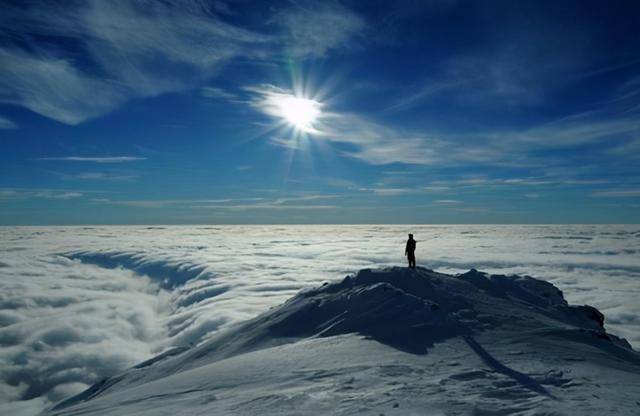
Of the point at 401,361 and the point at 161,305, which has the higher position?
the point at 401,361

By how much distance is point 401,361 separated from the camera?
1050cm

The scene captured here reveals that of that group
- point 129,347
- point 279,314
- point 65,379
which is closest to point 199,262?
point 129,347

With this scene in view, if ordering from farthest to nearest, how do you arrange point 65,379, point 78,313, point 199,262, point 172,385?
point 199,262
point 78,313
point 65,379
point 172,385

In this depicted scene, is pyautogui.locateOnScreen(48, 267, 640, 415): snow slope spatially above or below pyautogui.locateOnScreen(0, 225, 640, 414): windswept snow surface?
above

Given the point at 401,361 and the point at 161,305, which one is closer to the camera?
the point at 401,361

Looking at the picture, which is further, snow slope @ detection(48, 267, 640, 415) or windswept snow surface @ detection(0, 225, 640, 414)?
windswept snow surface @ detection(0, 225, 640, 414)

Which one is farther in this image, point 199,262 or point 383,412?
point 199,262

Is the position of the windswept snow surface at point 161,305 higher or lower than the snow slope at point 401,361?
lower

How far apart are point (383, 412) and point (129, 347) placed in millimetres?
74125

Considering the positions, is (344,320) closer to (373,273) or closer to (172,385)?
(373,273)

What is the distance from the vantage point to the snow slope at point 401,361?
7703 mm

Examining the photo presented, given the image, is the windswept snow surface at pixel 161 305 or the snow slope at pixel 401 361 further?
the windswept snow surface at pixel 161 305

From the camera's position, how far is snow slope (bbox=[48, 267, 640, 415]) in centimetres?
770

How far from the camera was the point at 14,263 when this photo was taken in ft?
496
